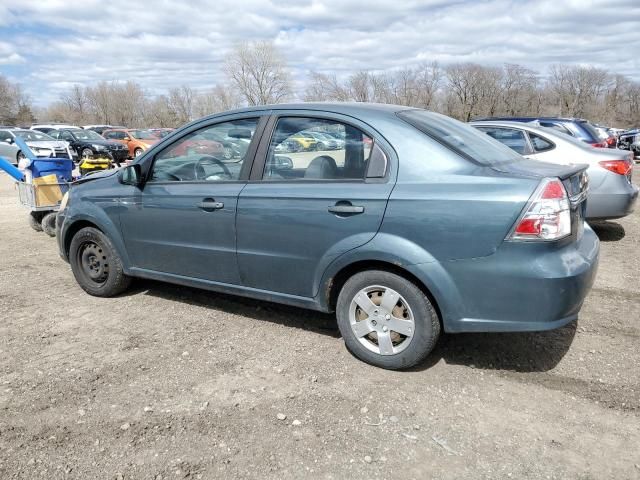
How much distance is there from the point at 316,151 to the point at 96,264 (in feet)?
8.37

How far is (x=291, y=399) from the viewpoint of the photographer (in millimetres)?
3221

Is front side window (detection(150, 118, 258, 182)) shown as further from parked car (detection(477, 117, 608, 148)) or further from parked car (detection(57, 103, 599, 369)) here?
parked car (detection(477, 117, 608, 148))

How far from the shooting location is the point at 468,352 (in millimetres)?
3768

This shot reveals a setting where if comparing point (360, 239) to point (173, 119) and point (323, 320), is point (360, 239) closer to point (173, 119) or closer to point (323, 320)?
point (323, 320)

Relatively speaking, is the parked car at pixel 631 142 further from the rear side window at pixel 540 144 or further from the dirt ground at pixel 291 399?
the dirt ground at pixel 291 399

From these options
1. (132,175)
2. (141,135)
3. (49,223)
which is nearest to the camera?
(132,175)

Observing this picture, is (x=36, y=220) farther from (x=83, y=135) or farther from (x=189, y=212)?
(x=83, y=135)

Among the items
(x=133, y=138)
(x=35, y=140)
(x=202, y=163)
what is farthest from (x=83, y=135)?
(x=202, y=163)

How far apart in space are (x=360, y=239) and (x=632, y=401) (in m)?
1.87

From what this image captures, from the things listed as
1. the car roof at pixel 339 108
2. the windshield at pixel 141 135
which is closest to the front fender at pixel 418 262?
the car roof at pixel 339 108

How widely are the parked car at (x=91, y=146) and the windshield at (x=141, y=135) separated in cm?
363

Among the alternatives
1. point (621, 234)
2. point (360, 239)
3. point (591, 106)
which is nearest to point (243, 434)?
point (360, 239)

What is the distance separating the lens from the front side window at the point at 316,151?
352 cm

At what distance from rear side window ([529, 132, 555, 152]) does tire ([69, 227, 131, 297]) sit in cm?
555
